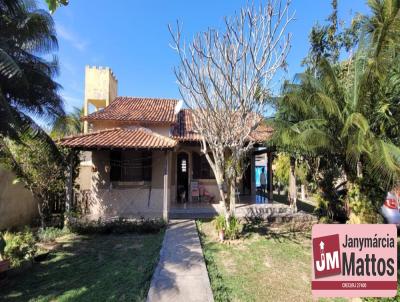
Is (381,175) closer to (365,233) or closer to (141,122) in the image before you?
(365,233)

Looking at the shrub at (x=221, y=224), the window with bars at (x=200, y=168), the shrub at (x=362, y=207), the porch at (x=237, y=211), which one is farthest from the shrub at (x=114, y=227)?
the shrub at (x=362, y=207)

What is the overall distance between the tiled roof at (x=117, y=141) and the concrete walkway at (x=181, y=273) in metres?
3.81

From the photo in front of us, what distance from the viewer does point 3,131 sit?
7.40 metres

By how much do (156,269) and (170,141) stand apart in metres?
5.95

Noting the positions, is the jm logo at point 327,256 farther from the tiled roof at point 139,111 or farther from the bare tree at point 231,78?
the tiled roof at point 139,111

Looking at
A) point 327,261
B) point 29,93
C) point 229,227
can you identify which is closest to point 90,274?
point 229,227

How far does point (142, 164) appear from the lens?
1293 cm

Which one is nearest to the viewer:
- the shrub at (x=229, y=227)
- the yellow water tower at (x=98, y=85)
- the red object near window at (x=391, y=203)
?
the shrub at (x=229, y=227)

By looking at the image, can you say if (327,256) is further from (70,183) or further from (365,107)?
(70,183)

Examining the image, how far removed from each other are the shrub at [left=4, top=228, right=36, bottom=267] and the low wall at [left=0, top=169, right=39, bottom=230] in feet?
12.2

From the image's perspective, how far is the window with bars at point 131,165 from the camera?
12.8 meters

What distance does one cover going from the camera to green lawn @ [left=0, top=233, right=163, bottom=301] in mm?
5203

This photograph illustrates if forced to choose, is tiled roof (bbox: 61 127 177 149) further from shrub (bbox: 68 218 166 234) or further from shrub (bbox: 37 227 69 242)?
shrub (bbox: 37 227 69 242)

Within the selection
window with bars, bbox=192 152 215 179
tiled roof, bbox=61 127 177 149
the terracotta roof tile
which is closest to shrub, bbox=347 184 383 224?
tiled roof, bbox=61 127 177 149
